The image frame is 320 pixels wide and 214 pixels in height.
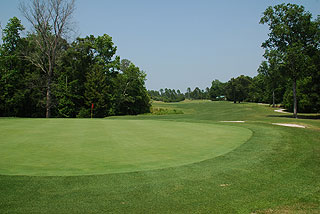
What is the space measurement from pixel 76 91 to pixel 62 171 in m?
41.9

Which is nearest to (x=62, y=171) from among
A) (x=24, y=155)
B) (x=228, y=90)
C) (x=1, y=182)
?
(x=1, y=182)

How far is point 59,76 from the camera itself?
4406 cm

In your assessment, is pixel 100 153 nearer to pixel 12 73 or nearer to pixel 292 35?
pixel 292 35

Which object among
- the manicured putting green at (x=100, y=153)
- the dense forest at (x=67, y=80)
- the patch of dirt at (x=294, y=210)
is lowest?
the patch of dirt at (x=294, y=210)

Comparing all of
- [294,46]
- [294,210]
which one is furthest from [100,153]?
[294,46]

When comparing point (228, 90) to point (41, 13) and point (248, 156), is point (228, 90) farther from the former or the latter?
point (248, 156)

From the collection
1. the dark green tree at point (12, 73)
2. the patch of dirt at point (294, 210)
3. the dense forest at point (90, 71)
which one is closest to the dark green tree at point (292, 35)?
the dense forest at point (90, 71)

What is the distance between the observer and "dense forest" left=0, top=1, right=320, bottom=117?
92.7ft

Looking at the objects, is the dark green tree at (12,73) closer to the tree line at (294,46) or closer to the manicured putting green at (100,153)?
the manicured putting green at (100,153)

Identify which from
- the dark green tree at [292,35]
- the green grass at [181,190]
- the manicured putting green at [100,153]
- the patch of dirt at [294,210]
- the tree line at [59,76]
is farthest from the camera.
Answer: the tree line at [59,76]

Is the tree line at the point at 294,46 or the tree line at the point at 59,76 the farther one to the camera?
the tree line at the point at 59,76

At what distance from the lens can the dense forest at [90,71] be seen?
28250 mm

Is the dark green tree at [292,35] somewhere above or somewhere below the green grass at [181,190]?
above

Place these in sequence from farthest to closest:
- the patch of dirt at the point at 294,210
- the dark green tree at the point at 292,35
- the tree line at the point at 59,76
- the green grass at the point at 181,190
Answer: the tree line at the point at 59,76, the dark green tree at the point at 292,35, the green grass at the point at 181,190, the patch of dirt at the point at 294,210
